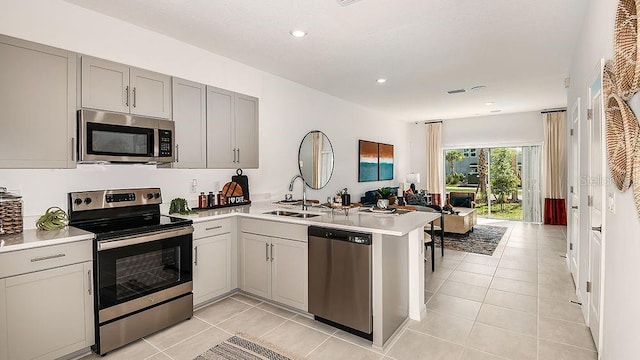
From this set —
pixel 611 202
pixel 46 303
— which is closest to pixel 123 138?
pixel 46 303

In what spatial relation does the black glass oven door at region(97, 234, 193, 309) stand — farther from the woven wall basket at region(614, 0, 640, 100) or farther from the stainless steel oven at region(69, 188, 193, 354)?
the woven wall basket at region(614, 0, 640, 100)

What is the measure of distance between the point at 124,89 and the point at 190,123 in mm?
676

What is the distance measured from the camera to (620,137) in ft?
4.85

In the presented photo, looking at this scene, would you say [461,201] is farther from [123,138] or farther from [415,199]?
[123,138]

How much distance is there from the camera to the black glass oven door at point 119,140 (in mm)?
2545

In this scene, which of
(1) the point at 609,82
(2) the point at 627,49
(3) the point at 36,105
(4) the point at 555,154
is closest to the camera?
(2) the point at 627,49

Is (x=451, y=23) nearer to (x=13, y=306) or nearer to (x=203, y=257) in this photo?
(x=203, y=257)

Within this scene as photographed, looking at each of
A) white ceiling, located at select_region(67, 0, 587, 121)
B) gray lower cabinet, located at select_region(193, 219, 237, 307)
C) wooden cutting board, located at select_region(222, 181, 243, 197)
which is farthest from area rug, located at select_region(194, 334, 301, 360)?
white ceiling, located at select_region(67, 0, 587, 121)

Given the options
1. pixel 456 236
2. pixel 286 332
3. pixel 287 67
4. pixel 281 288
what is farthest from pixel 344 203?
pixel 456 236

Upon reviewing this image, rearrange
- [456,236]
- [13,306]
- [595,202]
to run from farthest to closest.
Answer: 1. [456,236]
2. [595,202]
3. [13,306]

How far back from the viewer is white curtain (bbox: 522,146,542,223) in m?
7.88

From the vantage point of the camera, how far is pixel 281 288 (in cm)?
306

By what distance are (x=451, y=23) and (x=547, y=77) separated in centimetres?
293

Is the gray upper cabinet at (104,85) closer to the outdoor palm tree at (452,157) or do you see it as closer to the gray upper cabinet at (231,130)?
the gray upper cabinet at (231,130)
